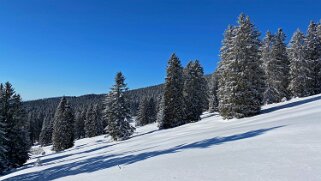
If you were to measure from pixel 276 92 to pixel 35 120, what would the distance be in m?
110

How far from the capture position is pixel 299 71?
4575 centimetres

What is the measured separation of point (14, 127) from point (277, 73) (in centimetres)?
3859

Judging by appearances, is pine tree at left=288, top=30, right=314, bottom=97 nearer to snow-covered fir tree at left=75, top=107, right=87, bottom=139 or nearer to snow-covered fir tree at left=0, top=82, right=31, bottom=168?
snow-covered fir tree at left=0, top=82, right=31, bottom=168

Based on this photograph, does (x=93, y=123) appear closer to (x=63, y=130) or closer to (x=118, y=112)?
(x=63, y=130)

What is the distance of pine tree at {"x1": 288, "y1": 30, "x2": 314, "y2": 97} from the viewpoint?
149 ft

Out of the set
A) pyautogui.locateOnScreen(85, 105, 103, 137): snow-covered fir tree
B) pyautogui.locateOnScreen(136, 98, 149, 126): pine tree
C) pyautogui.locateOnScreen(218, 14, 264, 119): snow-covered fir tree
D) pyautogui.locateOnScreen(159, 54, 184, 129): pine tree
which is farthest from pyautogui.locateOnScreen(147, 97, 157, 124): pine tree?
pyautogui.locateOnScreen(218, 14, 264, 119): snow-covered fir tree

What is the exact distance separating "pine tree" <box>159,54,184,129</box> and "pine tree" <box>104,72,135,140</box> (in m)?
6.14

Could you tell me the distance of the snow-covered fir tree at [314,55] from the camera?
45406 mm

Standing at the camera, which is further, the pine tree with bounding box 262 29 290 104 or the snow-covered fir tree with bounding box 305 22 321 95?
the pine tree with bounding box 262 29 290 104

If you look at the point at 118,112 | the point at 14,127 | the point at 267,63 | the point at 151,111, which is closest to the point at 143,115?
the point at 151,111

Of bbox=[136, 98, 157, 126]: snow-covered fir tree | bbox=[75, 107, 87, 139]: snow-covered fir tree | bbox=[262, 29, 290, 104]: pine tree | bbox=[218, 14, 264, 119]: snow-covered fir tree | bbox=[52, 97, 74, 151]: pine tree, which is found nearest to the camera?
bbox=[218, 14, 264, 119]: snow-covered fir tree

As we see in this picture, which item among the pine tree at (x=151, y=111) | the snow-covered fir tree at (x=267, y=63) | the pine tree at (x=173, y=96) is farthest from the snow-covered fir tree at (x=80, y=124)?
the snow-covered fir tree at (x=267, y=63)

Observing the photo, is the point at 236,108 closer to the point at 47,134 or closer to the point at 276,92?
the point at 276,92

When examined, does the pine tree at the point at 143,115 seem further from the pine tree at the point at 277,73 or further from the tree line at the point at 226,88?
the pine tree at the point at 277,73
